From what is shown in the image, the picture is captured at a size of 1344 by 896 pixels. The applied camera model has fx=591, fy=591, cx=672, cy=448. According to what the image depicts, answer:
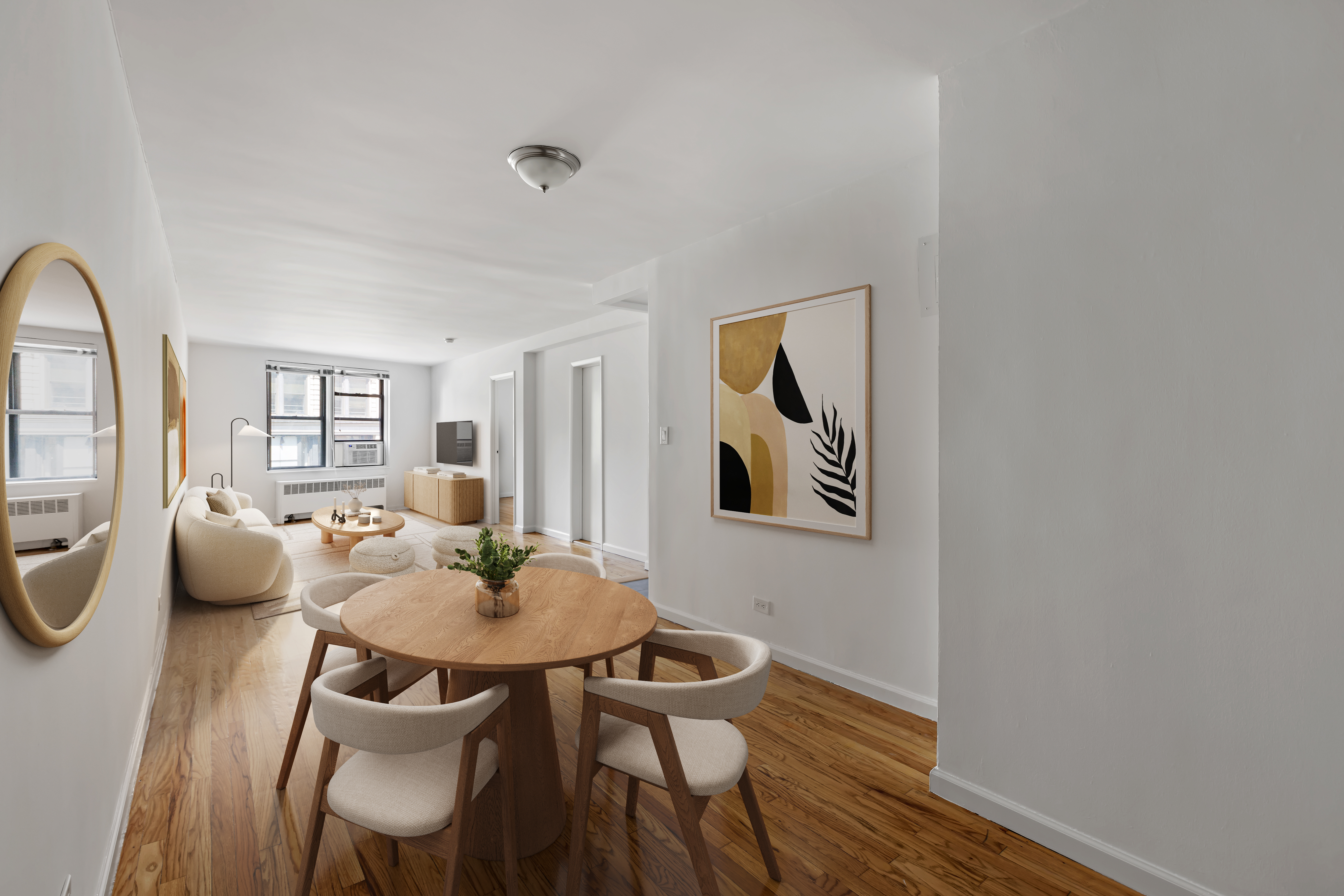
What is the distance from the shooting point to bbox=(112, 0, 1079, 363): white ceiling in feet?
5.88

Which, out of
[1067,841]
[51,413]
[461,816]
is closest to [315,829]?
[461,816]

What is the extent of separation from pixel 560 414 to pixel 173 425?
365 cm

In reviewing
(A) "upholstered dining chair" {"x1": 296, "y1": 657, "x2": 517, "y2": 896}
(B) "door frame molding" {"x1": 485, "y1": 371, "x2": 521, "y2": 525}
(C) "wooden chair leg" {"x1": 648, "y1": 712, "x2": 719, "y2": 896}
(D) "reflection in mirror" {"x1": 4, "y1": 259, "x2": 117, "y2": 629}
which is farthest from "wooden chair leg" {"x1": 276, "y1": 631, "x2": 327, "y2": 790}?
(B) "door frame molding" {"x1": 485, "y1": 371, "x2": 521, "y2": 525}

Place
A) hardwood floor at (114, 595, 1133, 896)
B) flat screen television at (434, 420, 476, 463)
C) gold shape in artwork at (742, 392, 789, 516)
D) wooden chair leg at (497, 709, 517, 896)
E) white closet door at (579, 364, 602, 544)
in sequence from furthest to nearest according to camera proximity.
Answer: flat screen television at (434, 420, 476, 463), white closet door at (579, 364, 602, 544), gold shape in artwork at (742, 392, 789, 516), hardwood floor at (114, 595, 1133, 896), wooden chair leg at (497, 709, 517, 896)

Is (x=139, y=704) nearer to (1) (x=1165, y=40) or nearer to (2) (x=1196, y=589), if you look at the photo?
(2) (x=1196, y=589)

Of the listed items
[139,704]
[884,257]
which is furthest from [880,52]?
[139,704]

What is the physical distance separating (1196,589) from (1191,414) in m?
0.48

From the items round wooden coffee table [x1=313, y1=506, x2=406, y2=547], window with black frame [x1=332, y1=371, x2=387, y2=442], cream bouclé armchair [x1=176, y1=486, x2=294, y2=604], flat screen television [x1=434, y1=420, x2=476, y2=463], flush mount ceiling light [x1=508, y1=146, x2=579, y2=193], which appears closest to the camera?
flush mount ceiling light [x1=508, y1=146, x2=579, y2=193]

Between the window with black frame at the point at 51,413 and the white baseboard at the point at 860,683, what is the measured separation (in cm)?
259

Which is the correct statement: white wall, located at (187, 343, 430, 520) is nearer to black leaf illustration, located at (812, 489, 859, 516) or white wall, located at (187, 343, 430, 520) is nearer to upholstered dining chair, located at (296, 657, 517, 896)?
upholstered dining chair, located at (296, 657, 517, 896)

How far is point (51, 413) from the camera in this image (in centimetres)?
119

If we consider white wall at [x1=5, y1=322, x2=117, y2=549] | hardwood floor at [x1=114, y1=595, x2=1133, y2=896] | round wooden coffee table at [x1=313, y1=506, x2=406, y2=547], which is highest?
white wall at [x1=5, y1=322, x2=117, y2=549]

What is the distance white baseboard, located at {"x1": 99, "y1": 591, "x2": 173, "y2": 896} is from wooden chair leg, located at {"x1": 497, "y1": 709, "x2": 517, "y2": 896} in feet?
3.69

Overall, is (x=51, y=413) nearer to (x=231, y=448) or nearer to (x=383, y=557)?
(x=383, y=557)
